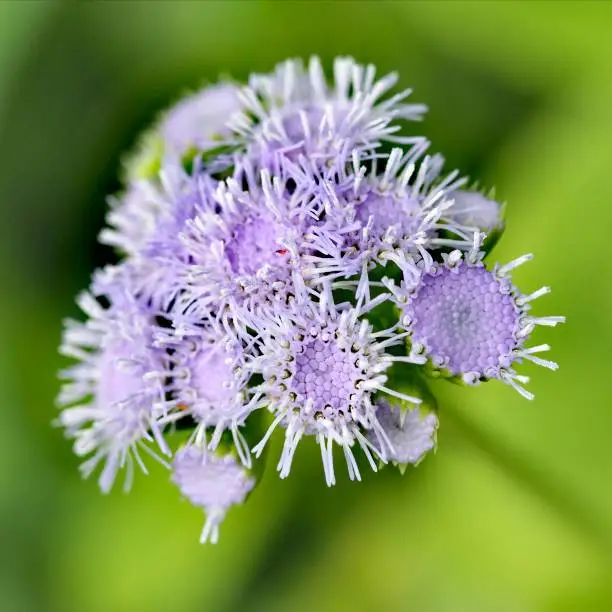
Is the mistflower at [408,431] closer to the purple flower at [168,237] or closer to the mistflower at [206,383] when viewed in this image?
the mistflower at [206,383]

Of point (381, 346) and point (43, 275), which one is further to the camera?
point (43, 275)

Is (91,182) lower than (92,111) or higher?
lower

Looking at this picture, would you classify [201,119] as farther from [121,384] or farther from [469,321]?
[469,321]

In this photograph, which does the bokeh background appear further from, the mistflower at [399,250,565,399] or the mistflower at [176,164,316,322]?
the mistflower at [176,164,316,322]

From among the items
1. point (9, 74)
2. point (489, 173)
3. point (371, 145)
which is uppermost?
point (489, 173)

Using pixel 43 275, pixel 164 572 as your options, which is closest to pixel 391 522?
pixel 164 572

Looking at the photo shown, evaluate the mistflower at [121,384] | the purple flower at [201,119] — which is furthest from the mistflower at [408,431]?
the purple flower at [201,119]

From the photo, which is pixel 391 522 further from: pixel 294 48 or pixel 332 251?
pixel 294 48
